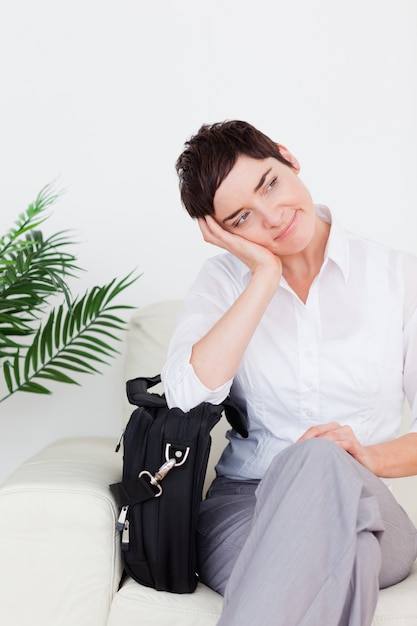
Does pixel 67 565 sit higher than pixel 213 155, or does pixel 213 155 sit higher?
pixel 213 155

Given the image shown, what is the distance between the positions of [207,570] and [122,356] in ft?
4.11

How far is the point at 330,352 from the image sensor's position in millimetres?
1721

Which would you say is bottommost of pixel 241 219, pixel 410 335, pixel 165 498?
pixel 165 498

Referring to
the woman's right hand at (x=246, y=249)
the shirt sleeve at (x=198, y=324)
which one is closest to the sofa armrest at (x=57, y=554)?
the shirt sleeve at (x=198, y=324)

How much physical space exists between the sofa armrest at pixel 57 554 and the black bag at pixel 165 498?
4cm

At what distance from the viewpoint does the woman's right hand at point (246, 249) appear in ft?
5.56

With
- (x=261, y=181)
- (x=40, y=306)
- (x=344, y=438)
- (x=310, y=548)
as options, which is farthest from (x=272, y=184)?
(x=40, y=306)

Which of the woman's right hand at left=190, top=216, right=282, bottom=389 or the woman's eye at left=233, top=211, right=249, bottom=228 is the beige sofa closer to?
the woman's right hand at left=190, top=216, right=282, bottom=389

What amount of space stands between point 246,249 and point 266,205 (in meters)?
0.11

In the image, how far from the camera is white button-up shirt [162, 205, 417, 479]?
67.6 inches

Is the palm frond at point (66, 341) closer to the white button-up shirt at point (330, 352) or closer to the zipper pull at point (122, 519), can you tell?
the white button-up shirt at point (330, 352)

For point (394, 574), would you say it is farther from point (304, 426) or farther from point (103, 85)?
point (103, 85)

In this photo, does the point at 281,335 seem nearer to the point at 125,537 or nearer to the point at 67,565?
the point at 125,537

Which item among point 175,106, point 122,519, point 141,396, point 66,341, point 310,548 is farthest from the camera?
point 175,106
